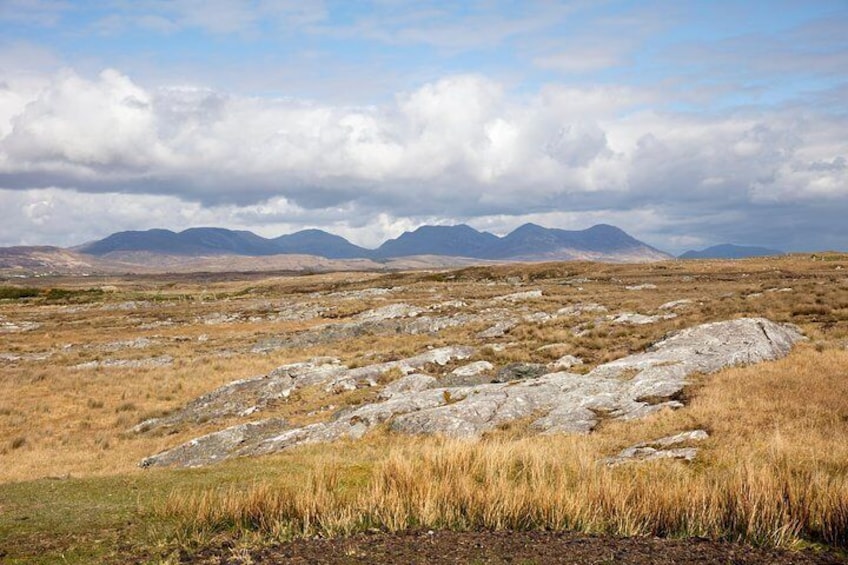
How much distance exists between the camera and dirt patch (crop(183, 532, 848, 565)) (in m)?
9.24

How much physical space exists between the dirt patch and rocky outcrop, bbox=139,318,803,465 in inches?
382

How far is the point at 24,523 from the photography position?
12828 mm

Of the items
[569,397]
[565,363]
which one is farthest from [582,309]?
[569,397]

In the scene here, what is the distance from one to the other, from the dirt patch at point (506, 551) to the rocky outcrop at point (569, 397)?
31.8ft

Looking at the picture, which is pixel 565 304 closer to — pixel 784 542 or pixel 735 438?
→ pixel 735 438

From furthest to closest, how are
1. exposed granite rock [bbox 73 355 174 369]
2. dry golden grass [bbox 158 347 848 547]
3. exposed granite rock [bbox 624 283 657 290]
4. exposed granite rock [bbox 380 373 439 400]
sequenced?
exposed granite rock [bbox 624 283 657 290] → exposed granite rock [bbox 73 355 174 369] → exposed granite rock [bbox 380 373 439 400] → dry golden grass [bbox 158 347 848 547]

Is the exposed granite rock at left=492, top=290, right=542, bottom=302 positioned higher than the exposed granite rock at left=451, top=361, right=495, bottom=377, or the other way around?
the exposed granite rock at left=492, top=290, right=542, bottom=302

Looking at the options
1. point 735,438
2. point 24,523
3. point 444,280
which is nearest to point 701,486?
point 735,438

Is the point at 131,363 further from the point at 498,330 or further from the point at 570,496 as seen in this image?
the point at 570,496

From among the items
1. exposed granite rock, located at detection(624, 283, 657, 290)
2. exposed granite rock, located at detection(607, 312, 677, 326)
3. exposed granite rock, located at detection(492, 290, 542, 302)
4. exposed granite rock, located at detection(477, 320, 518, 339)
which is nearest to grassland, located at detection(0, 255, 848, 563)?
exposed granite rock, located at detection(607, 312, 677, 326)

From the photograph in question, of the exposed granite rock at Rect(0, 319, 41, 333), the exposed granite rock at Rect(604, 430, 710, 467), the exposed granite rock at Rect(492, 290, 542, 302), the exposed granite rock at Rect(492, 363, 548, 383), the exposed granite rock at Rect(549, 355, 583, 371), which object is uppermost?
the exposed granite rock at Rect(492, 290, 542, 302)

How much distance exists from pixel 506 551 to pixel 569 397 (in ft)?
47.6

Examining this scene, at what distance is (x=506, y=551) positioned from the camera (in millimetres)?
9727

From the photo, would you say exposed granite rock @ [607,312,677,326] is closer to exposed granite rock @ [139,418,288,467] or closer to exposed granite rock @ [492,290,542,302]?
exposed granite rock @ [492,290,542,302]
